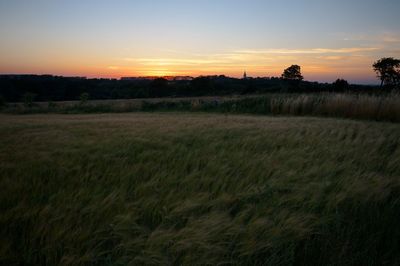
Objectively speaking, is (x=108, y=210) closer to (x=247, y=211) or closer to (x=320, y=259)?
(x=247, y=211)

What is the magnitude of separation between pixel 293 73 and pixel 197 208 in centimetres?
5789

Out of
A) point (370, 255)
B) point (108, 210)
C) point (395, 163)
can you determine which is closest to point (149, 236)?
point (108, 210)

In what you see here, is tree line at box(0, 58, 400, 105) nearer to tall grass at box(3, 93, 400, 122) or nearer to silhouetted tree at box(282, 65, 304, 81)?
silhouetted tree at box(282, 65, 304, 81)

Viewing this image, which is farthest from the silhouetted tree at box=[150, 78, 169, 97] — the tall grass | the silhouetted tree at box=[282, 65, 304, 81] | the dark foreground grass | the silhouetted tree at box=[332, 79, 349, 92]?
the dark foreground grass

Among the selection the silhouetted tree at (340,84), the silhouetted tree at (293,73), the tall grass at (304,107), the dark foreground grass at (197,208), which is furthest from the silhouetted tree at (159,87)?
the dark foreground grass at (197,208)

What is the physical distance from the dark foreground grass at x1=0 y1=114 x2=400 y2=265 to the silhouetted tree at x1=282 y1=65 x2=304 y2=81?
54.8m

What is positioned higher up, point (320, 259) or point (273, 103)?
point (273, 103)

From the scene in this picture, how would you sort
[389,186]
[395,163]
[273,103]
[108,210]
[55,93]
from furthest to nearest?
[55,93], [273,103], [395,163], [389,186], [108,210]

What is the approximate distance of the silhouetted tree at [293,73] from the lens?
179ft

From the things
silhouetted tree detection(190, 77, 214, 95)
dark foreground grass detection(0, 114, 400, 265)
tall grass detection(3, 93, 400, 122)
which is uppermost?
silhouetted tree detection(190, 77, 214, 95)

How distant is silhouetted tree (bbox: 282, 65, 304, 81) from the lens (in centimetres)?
5462

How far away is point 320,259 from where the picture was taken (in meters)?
1.76

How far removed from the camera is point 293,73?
181 feet

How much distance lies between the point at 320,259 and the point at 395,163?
290cm
